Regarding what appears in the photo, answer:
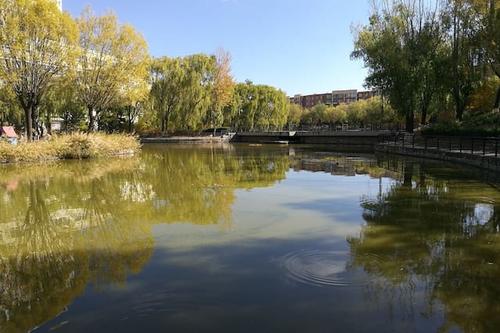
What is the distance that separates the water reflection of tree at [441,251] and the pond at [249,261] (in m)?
0.03

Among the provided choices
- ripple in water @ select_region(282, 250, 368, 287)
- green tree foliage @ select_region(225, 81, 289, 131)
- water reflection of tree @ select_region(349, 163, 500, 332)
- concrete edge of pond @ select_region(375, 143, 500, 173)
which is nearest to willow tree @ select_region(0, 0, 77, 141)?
water reflection of tree @ select_region(349, 163, 500, 332)

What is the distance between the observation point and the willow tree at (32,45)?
88.7ft

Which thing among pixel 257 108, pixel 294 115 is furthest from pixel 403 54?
pixel 294 115

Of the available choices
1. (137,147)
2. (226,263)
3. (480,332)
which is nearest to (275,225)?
(226,263)

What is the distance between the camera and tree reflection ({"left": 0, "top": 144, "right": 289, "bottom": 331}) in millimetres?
5966

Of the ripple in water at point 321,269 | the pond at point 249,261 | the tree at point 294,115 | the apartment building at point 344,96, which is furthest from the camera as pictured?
the apartment building at point 344,96

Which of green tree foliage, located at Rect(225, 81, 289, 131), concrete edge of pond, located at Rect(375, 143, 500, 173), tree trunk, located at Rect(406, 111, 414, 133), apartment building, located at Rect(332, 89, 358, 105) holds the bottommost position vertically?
concrete edge of pond, located at Rect(375, 143, 500, 173)

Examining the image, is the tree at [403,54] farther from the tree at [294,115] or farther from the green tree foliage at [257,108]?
the tree at [294,115]

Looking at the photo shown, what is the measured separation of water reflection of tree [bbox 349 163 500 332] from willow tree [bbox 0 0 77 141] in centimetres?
2419

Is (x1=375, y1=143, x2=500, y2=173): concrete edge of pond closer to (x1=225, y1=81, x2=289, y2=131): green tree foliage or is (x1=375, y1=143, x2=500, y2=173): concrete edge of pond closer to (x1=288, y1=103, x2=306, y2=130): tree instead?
(x1=225, y1=81, x2=289, y2=131): green tree foliage

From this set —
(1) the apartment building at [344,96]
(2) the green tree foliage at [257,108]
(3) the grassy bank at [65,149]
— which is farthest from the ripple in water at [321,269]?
(1) the apartment building at [344,96]

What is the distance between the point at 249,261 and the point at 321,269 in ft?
3.81

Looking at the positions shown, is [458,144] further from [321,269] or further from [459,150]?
[321,269]

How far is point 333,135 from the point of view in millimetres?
64000
